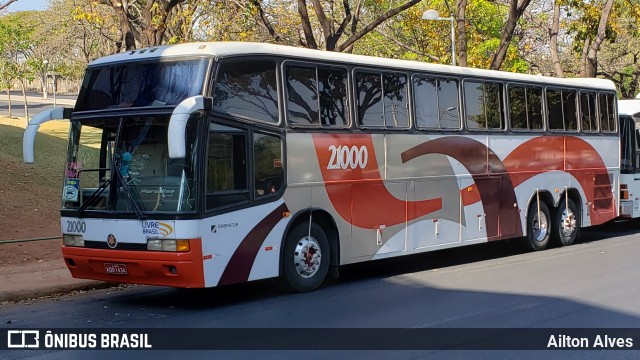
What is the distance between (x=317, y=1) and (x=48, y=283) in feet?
35.2

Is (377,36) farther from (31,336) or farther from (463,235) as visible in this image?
(31,336)

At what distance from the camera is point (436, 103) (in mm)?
15125

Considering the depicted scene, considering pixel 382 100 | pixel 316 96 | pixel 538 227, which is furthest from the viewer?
pixel 538 227

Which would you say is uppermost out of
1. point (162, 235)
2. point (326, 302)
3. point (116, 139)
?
point (116, 139)

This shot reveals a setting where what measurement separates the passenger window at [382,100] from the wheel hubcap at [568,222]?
597cm

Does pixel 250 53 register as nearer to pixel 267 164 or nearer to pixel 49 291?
pixel 267 164

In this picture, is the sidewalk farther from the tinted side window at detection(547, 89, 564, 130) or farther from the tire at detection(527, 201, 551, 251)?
the tinted side window at detection(547, 89, 564, 130)

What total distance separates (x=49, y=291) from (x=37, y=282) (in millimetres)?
713

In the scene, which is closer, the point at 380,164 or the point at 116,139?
the point at 116,139

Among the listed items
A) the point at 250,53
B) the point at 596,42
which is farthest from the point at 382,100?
the point at 596,42

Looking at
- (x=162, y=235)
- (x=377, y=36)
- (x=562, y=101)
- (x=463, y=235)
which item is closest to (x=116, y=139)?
(x=162, y=235)

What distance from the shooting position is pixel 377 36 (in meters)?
44.4

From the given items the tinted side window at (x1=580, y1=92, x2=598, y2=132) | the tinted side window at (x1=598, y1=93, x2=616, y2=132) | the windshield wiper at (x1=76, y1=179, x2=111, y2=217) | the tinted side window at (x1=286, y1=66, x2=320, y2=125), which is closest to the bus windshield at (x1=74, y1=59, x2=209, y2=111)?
the windshield wiper at (x1=76, y1=179, x2=111, y2=217)

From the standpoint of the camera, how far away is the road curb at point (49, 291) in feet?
40.2
